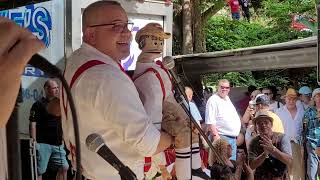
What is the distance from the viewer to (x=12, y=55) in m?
0.99

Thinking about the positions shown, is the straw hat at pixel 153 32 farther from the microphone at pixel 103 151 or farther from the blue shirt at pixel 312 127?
the blue shirt at pixel 312 127

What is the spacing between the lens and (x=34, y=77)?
553 centimetres

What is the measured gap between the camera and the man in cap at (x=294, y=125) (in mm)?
6859

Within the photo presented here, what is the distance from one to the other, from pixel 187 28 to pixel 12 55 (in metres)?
13.0

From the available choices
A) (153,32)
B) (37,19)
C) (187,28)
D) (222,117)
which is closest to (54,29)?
(37,19)

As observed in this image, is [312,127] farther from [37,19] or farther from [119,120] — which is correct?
[119,120]

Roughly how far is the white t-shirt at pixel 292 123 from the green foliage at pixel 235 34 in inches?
380

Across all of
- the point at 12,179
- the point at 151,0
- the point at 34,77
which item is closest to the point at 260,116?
the point at 151,0

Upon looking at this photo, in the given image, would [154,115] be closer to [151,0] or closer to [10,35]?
[10,35]

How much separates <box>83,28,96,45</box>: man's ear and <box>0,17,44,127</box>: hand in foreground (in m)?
1.72

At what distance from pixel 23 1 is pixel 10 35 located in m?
2.49

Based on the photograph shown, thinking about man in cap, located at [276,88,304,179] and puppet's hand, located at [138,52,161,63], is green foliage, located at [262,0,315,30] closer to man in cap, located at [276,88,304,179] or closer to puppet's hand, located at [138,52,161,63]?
man in cap, located at [276,88,304,179]

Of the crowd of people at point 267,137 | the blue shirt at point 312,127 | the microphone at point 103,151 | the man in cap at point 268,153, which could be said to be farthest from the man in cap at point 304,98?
the microphone at point 103,151

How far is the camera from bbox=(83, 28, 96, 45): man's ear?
107 inches
